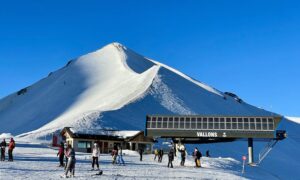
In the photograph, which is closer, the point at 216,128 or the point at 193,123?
the point at 216,128

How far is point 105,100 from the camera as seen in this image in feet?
455

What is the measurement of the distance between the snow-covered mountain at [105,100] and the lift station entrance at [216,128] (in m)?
26.3

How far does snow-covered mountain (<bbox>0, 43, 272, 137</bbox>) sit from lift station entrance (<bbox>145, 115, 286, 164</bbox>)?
86.2 ft

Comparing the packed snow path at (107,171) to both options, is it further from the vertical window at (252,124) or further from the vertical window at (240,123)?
the vertical window at (240,123)

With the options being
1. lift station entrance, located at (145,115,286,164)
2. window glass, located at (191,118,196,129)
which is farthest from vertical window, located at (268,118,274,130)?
window glass, located at (191,118,196,129)

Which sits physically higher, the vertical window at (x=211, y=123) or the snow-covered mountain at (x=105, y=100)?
the snow-covered mountain at (x=105, y=100)

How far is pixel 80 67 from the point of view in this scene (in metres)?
197

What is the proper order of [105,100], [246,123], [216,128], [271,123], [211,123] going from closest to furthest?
[271,123] < [246,123] < [216,128] < [211,123] < [105,100]

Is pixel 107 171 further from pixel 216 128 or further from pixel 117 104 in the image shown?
pixel 117 104

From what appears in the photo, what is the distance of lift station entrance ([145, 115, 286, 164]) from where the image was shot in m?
71.8

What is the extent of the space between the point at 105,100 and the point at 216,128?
229ft

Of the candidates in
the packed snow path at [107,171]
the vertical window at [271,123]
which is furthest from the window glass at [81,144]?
the packed snow path at [107,171]

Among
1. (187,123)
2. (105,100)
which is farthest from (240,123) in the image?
(105,100)

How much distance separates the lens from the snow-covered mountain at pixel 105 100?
114 metres
